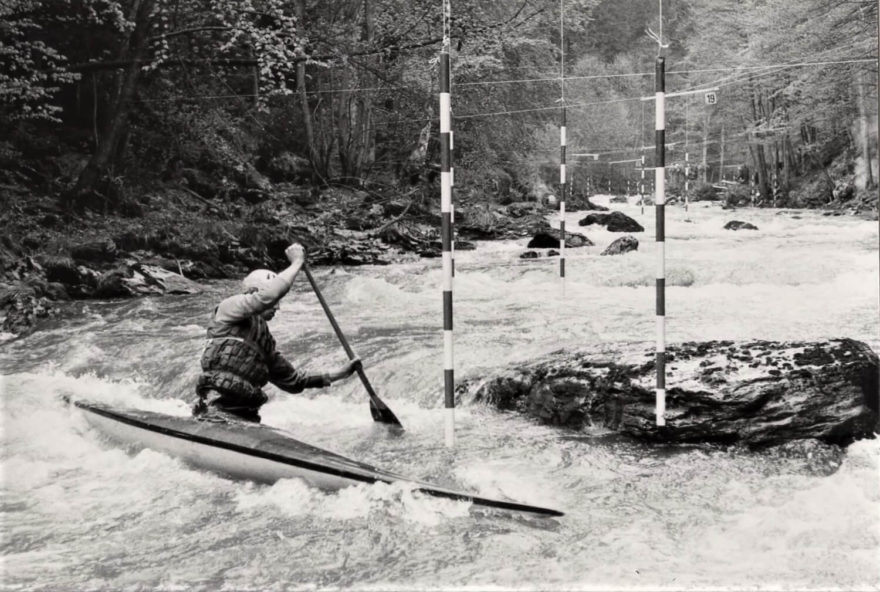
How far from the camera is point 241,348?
3488 mm

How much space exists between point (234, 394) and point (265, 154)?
435 inches

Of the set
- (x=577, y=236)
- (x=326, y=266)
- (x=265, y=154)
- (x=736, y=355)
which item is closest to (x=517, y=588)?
(x=736, y=355)

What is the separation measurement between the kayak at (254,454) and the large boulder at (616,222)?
13395mm

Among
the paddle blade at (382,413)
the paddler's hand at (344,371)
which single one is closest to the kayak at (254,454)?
the paddler's hand at (344,371)

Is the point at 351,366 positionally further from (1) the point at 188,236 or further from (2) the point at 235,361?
(1) the point at 188,236

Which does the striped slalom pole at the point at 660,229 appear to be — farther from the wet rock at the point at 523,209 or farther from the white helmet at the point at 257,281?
the wet rock at the point at 523,209

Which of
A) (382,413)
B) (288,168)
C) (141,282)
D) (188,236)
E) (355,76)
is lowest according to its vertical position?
(382,413)

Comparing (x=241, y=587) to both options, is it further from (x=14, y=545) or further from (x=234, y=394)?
(x=234, y=394)

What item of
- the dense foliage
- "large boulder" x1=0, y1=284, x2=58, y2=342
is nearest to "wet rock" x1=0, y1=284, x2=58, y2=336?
"large boulder" x1=0, y1=284, x2=58, y2=342

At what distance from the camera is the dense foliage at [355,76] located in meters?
9.91

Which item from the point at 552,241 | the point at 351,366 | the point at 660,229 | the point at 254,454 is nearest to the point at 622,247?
the point at 552,241

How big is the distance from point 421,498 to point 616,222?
14327 mm

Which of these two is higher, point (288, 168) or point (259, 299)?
point (288, 168)

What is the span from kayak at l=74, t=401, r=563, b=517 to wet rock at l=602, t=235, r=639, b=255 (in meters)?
8.46
